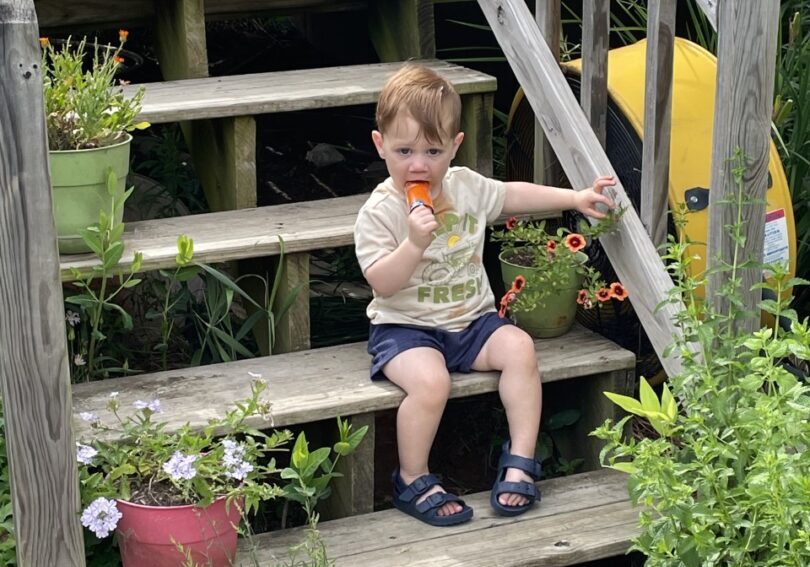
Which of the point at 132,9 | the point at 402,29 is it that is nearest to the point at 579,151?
the point at 402,29

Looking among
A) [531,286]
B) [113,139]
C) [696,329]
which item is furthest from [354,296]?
[696,329]

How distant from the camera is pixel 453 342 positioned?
108 inches

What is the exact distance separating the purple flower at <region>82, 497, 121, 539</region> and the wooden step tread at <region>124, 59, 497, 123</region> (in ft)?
3.53

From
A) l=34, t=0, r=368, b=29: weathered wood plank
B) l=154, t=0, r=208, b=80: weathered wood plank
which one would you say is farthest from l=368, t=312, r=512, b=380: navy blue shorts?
l=34, t=0, r=368, b=29: weathered wood plank

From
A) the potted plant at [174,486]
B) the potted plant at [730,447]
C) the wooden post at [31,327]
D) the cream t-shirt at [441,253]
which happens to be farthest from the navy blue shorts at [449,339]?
the wooden post at [31,327]

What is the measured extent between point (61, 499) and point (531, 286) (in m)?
1.22

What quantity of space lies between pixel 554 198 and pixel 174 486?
3.54 ft

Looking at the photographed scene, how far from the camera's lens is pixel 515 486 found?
257 centimetres

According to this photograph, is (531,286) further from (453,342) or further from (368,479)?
(368,479)

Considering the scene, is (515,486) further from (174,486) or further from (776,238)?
(776,238)

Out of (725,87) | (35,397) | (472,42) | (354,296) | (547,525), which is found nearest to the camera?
(35,397)

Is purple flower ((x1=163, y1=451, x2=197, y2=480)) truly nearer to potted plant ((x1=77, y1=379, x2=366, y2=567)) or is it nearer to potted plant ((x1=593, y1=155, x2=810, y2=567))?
potted plant ((x1=77, y1=379, x2=366, y2=567))

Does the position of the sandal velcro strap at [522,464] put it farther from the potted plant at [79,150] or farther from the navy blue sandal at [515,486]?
the potted plant at [79,150]

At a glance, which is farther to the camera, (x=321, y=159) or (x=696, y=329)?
(x=321, y=159)
